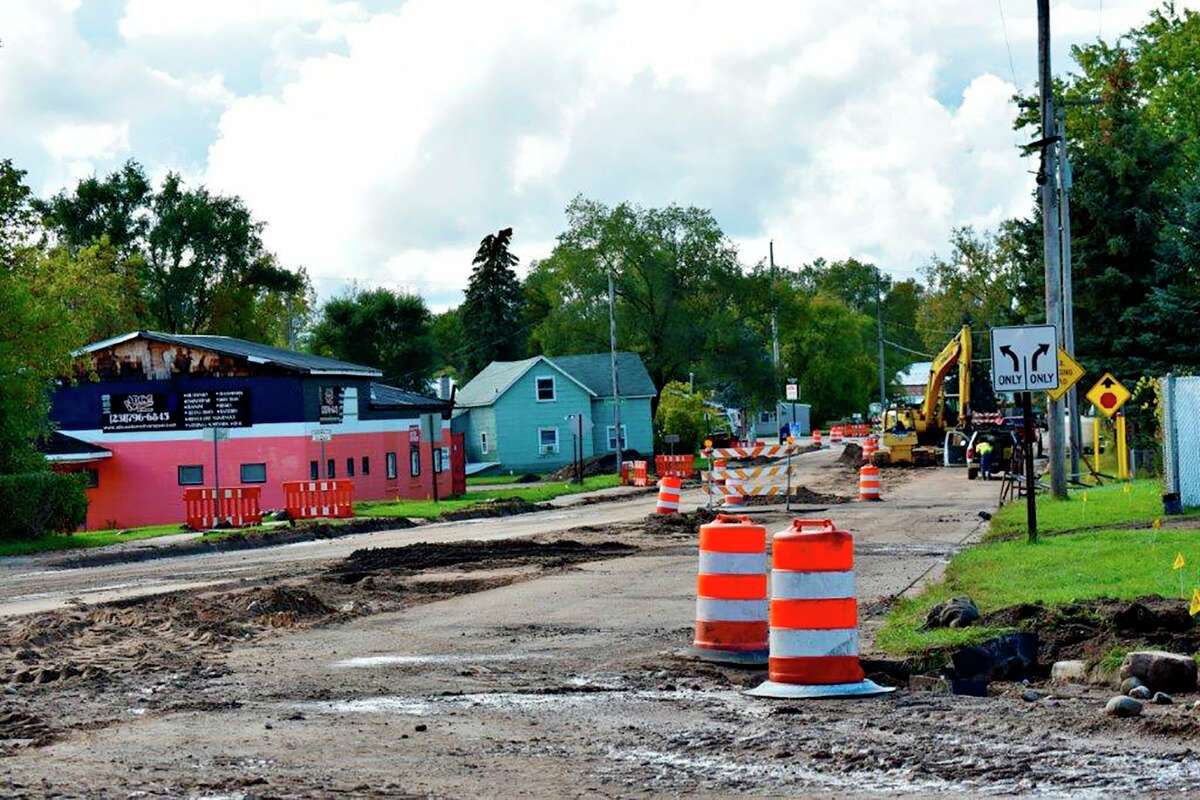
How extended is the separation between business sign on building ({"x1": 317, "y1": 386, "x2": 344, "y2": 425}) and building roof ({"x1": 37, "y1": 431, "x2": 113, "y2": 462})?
7.13 metres

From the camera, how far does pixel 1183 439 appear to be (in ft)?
95.8

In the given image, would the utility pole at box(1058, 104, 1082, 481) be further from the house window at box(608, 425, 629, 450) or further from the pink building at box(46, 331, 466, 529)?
the house window at box(608, 425, 629, 450)

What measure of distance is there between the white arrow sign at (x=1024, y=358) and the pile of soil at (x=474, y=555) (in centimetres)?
665

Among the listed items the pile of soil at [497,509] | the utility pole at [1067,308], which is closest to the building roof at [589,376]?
the pile of soil at [497,509]

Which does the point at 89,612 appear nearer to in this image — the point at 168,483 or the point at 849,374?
the point at 168,483

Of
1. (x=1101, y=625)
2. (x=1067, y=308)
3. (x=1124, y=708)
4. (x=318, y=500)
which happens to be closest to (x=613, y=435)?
(x=318, y=500)

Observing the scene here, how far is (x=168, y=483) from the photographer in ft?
190

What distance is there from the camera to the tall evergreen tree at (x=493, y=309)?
116 meters

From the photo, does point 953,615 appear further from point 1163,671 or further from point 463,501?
point 463,501

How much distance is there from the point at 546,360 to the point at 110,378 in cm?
3075

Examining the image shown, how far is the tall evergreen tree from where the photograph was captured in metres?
116

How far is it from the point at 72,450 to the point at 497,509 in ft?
58.0

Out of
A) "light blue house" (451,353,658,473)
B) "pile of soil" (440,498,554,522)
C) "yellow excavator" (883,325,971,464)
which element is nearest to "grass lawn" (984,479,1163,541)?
"pile of soil" (440,498,554,522)

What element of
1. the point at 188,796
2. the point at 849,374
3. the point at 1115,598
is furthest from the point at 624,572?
the point at 849,374
